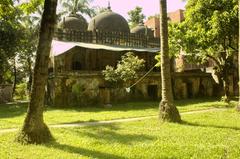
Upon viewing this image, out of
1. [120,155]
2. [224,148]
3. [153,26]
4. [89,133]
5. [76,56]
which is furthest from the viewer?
[153,26]

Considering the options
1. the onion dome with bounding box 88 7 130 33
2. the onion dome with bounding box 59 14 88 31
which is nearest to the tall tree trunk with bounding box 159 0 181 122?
the onion dome with bounding box 88 7 130 33

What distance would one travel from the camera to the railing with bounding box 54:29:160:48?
96.6 feet

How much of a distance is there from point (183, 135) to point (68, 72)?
14618mm

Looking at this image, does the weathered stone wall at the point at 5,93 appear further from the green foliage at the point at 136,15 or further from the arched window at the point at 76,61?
the green foliage at the point at 136,15

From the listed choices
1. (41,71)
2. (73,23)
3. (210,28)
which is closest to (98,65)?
(73,23)

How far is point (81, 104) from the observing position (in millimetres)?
25781

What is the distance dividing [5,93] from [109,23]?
1165 cm

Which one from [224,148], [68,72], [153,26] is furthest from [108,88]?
[153,26]

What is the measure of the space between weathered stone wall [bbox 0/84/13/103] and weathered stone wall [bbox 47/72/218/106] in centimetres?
791

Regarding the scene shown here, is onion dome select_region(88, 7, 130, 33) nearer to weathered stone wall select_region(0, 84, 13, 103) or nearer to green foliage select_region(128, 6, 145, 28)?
weathered stone wall select_region(0, 84, 13, 103)

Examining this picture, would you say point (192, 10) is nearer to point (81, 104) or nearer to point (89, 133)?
point (81, 104)

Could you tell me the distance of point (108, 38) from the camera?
103ft

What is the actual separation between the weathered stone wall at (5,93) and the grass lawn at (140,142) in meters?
A: 20.4

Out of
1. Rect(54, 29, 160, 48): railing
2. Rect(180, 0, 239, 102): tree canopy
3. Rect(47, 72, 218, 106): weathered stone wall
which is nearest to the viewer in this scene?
Rect(180, 0, 239, 102): tree canopy
